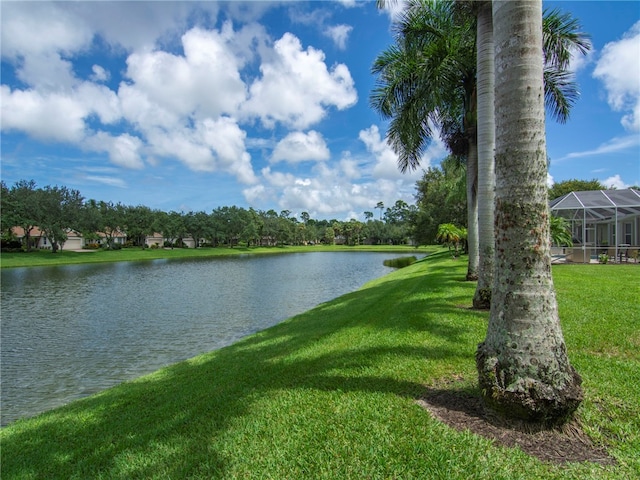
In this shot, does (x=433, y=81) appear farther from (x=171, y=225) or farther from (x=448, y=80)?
(x=171, y=225)

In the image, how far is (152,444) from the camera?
3648mm

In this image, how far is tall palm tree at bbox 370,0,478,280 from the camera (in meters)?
10.8

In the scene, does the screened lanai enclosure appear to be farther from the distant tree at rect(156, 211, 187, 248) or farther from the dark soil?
the distant tree at rect(156, 211, 187, 248)

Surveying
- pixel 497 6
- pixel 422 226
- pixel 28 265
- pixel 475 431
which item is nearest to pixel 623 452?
pixel 475 431

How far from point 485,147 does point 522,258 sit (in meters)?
6.01

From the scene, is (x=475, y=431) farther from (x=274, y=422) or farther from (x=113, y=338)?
(x=113, y=338)

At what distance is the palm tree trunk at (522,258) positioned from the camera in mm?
2977

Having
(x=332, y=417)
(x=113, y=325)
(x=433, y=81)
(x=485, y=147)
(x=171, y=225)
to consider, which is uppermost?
(x=433, y=81)

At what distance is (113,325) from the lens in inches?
537

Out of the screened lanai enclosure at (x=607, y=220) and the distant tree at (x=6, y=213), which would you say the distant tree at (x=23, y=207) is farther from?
the screened lanai enclosure at (x=607, y=220)

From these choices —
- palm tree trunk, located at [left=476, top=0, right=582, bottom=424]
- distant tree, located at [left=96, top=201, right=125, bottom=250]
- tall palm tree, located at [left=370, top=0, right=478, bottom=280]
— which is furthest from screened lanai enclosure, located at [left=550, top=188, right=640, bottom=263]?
distant tree, located at [left=96, top=201, right=125, bottom=250]

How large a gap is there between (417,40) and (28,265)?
47.5 metres

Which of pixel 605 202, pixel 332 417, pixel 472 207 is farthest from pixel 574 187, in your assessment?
pixel 332 417

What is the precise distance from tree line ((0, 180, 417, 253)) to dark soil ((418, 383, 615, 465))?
134 ft
